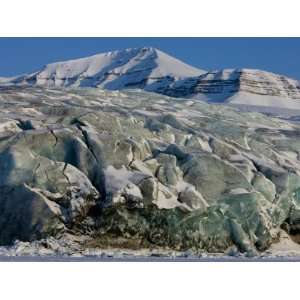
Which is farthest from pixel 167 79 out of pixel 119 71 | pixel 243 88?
pixel 243 88

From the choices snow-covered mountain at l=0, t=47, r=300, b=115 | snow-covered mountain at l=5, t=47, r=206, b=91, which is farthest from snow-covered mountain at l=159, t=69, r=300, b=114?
snow-covered mountain at l=5, t=47, r=206, b=91

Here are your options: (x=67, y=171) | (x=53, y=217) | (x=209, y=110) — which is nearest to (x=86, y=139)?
(x=67, y=171)

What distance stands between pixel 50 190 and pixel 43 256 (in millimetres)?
2009

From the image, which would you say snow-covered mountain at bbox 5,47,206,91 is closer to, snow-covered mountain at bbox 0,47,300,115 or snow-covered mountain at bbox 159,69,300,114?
snow-covered mountain at bbox 0,47,300,115

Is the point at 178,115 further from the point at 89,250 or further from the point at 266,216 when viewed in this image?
the point at 89,250

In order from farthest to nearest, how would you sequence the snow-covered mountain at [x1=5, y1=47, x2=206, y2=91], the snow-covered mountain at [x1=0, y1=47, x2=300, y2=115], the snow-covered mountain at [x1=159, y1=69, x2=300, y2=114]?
the snow-covered mountain at [x1=5, y1=47, x2=206, y2=91] → the snow-covered mountain at [x1=0, y1=47, x2=300, y2=115] → the snow-covered mountain at [x1=159, y1=69, x2=300, y2=114]

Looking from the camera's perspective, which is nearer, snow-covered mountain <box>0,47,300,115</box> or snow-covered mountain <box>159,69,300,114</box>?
snow-covered mountain <box>159,69,300,114</box>

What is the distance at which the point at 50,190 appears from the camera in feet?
63.2

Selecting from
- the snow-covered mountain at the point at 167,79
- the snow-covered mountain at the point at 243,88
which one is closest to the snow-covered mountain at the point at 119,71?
the snow-covered mountain at the point at 167,79

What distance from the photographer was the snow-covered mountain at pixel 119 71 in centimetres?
7950

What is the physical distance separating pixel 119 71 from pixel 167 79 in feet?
33.8

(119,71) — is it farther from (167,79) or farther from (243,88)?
(243,88)

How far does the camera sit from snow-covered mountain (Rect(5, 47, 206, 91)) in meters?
79.5

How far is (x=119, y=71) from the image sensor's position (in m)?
85.5
